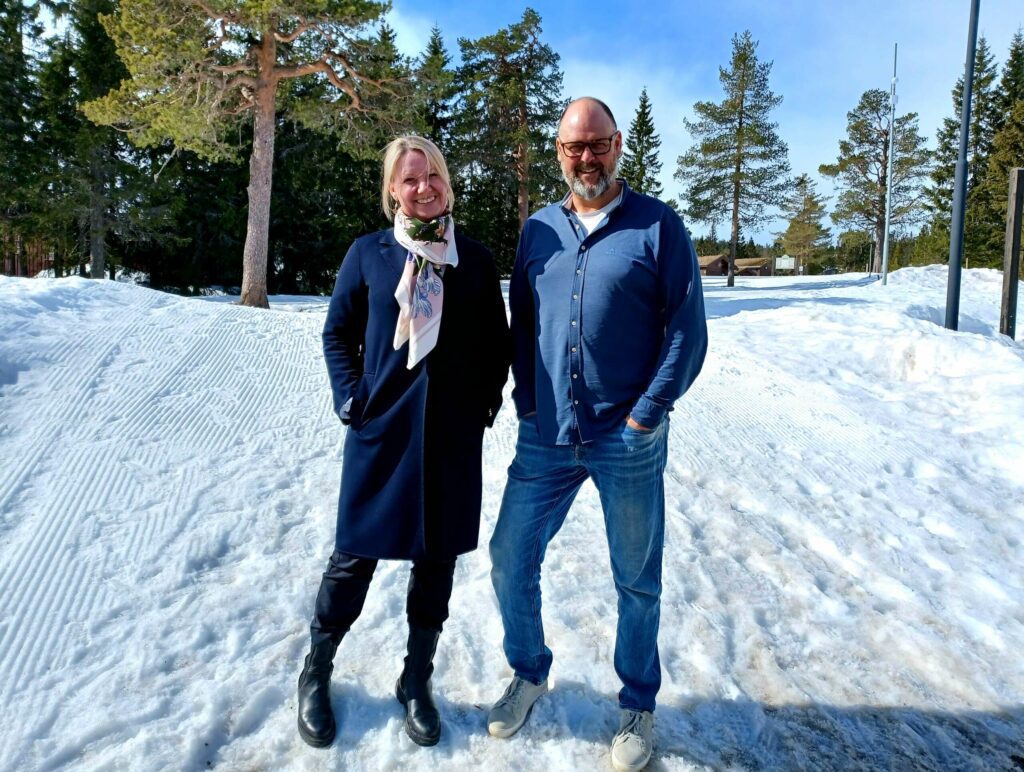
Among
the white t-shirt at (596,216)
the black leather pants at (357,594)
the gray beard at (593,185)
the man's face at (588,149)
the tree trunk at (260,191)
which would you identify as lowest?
the black leather pants at (357,594)

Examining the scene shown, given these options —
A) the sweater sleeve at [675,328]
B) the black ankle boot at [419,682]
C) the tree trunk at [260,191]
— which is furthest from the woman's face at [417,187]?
the tree trunk at [260,191]

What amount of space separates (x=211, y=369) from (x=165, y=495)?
2.10 metres

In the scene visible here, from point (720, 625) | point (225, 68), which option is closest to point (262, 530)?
point (720, 625)

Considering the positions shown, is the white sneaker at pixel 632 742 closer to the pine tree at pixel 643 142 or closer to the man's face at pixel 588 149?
the man's face at pixel 588 149

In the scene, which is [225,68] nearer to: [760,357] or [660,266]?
[760,357]

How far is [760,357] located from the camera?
7449 millimetres

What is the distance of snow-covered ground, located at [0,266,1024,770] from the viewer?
93.4 inches

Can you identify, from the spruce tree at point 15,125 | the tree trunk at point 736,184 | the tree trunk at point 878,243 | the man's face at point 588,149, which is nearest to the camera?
the man's face at point 588,149

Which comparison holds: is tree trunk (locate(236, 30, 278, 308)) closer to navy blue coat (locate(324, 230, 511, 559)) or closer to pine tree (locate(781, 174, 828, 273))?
navy blue coat (locate(324, 230, 511, 559))

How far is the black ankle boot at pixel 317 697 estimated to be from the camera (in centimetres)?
226

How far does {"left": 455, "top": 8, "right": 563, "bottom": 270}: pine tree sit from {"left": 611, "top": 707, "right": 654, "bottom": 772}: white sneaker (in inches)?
889

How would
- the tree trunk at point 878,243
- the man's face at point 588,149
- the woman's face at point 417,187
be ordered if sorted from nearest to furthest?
the man's face at point 588,149, the woman's face at point 417,187, the tree trunk at point 878,243

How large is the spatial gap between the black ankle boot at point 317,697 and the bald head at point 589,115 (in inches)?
79.5

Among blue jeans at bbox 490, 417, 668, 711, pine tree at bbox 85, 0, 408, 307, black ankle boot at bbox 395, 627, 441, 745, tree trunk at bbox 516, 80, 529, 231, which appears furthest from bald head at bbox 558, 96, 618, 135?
tree trunk at bbox 516, 80, 529, 231
